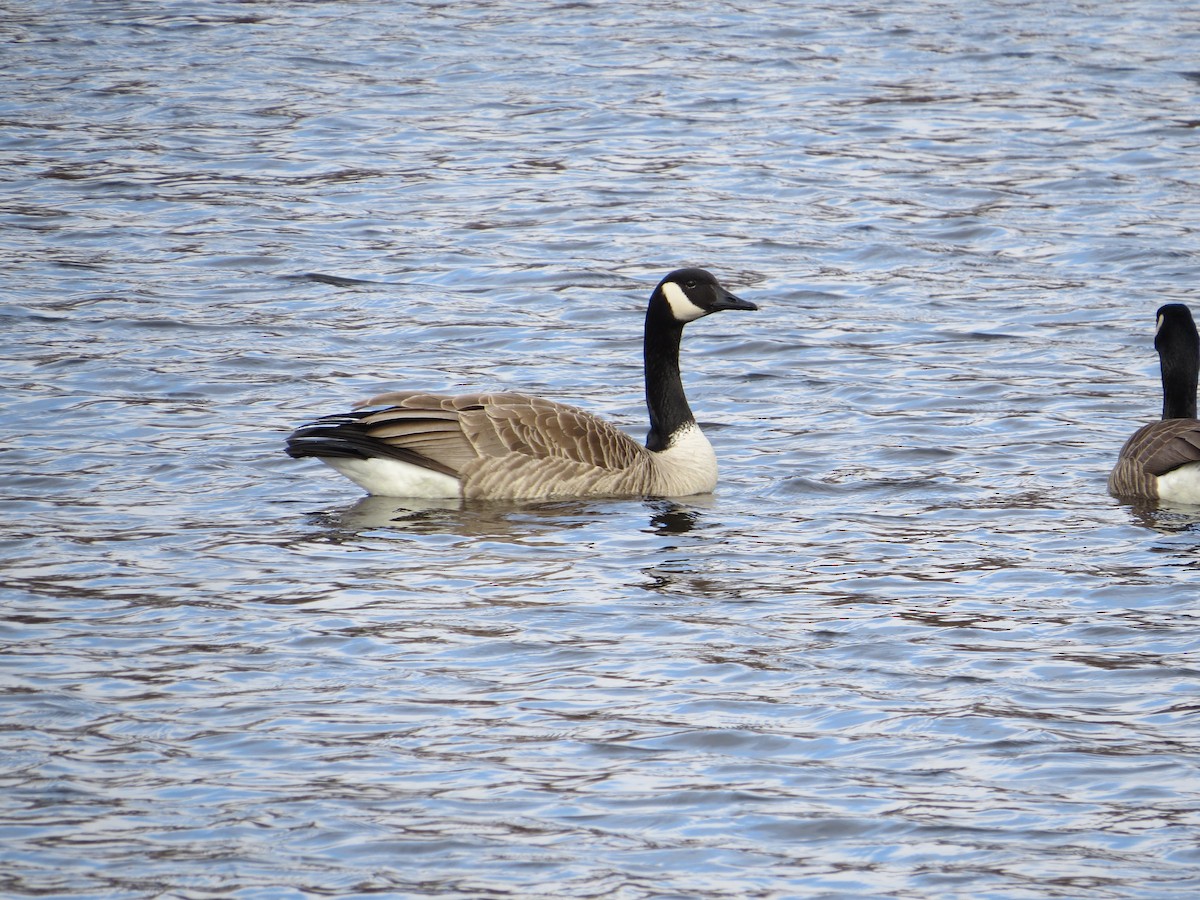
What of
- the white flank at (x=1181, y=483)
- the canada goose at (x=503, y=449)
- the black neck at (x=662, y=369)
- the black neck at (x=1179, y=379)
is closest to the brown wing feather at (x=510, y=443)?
the canada goose at (x=503, y=449)

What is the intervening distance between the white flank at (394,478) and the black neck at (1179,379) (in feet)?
14.8

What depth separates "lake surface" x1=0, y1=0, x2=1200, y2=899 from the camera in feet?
21.6

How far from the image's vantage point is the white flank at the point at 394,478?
10.8 m

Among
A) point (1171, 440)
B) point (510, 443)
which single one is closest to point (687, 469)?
point (510, 443)

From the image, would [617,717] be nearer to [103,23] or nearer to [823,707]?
[823,707]

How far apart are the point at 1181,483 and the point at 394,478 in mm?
4593

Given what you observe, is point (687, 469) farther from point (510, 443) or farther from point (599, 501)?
point (510, 443)

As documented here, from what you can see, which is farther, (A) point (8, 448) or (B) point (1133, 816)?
(A) point (8, 448)

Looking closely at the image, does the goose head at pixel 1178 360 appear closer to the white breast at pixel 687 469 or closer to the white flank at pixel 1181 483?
the white flank at pixel 1181 483

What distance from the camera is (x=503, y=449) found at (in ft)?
36.3

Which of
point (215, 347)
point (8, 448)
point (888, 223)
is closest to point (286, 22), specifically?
point (888, 223)

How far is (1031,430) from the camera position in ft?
41.0

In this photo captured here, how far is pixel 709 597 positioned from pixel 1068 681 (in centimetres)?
191

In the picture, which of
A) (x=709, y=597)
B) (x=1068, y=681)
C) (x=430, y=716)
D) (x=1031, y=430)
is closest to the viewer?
(x=430, y=716)
